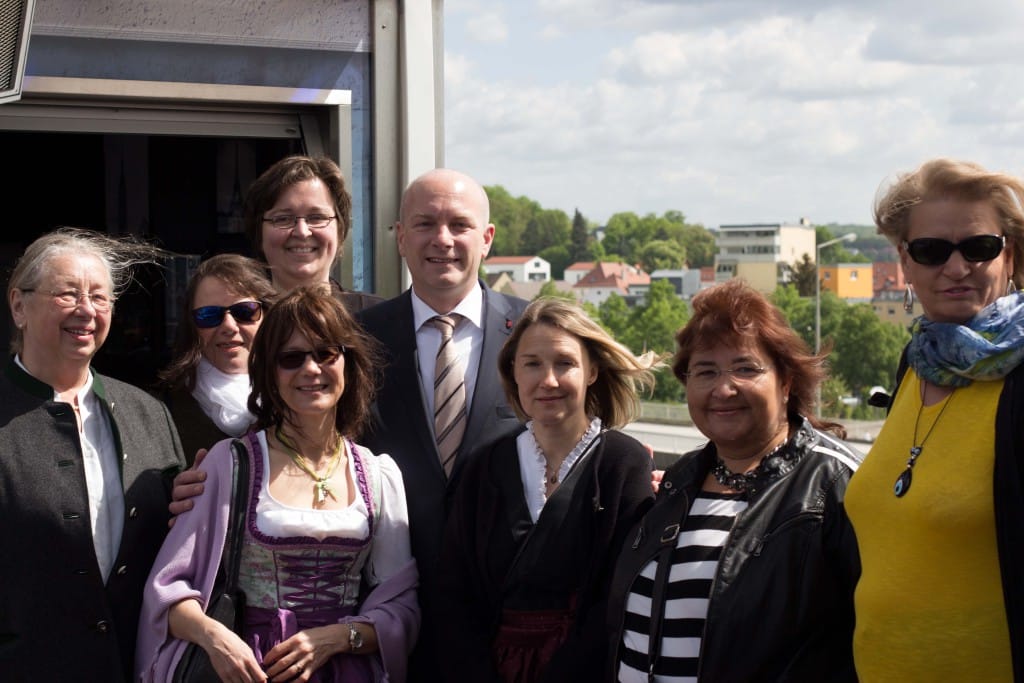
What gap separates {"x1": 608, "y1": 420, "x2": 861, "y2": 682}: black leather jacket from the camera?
103 inches

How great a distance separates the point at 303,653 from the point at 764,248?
448 ft

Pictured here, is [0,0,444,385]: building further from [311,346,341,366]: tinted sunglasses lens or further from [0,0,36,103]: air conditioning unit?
[311,346,341,366]: tinted sunglasses lens

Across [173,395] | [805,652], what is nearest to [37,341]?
[173,395]

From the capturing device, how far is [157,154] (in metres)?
7.50

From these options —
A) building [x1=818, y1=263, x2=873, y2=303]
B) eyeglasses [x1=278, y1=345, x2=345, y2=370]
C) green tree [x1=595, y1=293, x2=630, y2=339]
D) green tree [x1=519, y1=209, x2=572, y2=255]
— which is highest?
green tree [x1=519, y1=209, x2=572, y2=255]

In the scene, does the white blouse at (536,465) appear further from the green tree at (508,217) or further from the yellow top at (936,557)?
the green tree at (508,217)

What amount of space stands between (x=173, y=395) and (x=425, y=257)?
2.93ft

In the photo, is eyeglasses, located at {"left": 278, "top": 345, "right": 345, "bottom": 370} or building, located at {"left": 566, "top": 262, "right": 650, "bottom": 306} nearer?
eyeglasses, located at {"left": 278, "top": 345, "right": 345, "bottom": 370}

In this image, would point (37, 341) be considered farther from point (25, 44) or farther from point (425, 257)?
point (25, 44)

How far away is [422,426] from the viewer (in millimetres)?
3613

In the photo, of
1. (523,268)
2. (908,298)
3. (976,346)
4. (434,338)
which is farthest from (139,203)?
(523,268)

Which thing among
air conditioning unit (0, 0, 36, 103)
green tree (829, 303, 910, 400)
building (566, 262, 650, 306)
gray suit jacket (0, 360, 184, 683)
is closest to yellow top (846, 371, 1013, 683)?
gray suit jacket (0, 360, 184, 683)

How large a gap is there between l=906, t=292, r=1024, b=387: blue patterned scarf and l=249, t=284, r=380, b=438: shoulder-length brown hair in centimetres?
153

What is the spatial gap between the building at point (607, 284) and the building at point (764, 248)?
9.23 meters
